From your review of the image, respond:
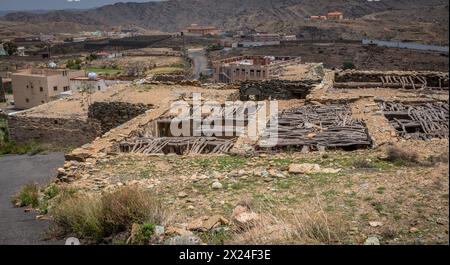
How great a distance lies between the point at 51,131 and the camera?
15.5 meters

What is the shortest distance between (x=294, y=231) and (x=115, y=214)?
1.95m

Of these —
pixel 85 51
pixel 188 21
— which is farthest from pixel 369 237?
pixel 188 21

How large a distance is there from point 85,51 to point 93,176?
78549 millimetres

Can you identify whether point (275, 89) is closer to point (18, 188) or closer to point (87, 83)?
point (18, 188)

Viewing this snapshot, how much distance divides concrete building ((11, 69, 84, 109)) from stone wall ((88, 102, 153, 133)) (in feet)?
63.5

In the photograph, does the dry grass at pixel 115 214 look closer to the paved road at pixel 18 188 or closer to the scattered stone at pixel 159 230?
the scattered stone at pixel 159 230

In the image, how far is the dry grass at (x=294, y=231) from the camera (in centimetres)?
384

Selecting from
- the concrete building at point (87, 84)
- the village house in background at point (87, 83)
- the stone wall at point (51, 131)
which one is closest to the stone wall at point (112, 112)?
the stone wall at point (51, 131)

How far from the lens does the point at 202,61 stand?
6400 centimetres

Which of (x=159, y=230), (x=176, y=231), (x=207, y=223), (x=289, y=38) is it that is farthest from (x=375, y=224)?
(x=289, y=38)

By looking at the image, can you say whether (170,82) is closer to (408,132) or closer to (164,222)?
(408,132)

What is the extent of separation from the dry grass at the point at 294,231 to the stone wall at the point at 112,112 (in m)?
9.18
